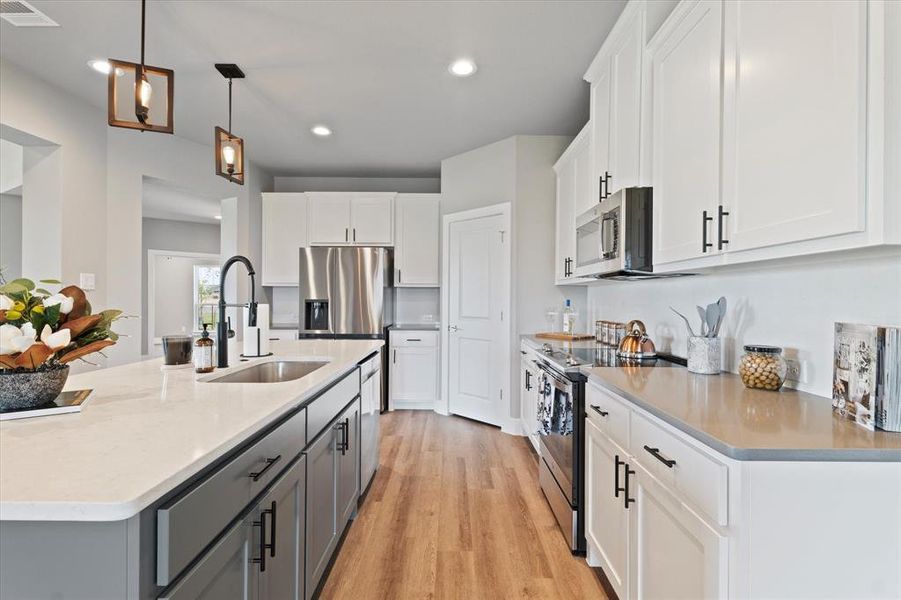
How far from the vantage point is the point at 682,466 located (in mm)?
1168

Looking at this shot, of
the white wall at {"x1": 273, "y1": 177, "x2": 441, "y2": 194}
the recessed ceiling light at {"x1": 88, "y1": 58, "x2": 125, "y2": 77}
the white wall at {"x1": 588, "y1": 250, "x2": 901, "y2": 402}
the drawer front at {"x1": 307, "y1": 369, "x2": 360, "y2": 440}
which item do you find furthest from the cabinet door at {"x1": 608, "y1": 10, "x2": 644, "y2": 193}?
the white wall at {"x1": 273, "y1": 177, "x2": 441, "y2": 194}

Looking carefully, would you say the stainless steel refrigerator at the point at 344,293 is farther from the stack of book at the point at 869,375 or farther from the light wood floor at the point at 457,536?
the stack of book at the point at 869,375

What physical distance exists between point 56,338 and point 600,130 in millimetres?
2691

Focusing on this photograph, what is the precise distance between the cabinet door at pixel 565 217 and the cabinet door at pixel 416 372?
174cm

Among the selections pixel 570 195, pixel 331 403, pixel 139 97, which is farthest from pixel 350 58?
pixel 331 403

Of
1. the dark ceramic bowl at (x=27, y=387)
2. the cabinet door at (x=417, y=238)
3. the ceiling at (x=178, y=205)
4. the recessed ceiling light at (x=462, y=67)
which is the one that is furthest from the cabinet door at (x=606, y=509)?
the ceiling at (x=178, y=205)

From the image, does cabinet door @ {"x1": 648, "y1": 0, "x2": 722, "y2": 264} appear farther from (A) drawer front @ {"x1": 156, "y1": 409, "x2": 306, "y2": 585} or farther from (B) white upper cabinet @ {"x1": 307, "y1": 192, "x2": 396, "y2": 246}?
(B) white upper cabinet @ {"x1": 307, "y1": 192, "x2": 396, "y2": 246}

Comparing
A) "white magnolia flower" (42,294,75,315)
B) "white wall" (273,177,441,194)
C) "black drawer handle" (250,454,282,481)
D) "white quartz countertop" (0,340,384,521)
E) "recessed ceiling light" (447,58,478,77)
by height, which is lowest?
"black drawer handle" (250,454,282,481)

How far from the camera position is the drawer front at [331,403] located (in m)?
1.63

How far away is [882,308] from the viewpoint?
4.09ft

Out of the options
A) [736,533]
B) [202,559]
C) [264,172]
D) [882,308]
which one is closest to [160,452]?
[202,559]

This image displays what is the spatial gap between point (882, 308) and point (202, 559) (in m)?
1.82

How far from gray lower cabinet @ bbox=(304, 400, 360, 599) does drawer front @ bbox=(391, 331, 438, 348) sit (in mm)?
2507

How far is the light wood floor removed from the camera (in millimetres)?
1904
